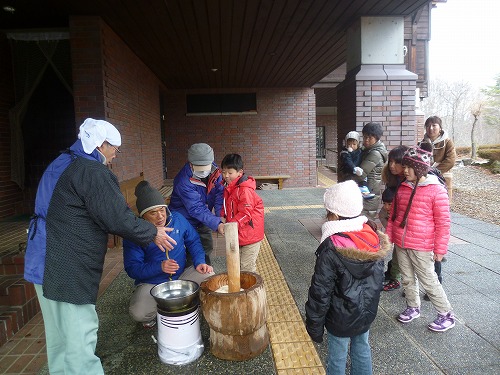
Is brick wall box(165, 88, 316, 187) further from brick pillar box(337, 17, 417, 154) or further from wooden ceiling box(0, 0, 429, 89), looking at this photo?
brick pillar box(337, 17, 417, 154)

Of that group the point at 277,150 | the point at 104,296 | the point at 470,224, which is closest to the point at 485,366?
the point at 104,296

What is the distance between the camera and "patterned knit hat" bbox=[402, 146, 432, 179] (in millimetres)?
2961

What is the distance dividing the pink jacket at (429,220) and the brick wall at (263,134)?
32.0 ft

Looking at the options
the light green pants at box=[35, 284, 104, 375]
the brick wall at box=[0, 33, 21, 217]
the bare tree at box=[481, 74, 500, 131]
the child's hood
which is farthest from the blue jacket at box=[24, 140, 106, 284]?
the bare tree at box=[481, 74, 500, 131]

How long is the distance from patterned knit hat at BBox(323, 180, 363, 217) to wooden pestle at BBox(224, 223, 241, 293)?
0.83 metres

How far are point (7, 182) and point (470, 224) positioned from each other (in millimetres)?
8322

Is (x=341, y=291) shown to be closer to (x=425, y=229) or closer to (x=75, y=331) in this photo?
(x=425, y=229)

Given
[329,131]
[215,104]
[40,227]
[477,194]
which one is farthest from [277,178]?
[40,227]

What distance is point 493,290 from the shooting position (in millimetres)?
3725

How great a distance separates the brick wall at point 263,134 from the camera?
1238 centimetres

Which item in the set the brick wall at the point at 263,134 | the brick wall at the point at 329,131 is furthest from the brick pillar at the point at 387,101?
the brick wall at the point at 329,131

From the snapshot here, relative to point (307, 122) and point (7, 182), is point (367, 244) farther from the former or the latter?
point (307, 122)

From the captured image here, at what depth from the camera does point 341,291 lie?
215 centimetres

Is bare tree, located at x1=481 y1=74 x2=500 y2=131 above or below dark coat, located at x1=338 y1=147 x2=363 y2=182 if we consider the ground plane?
above
